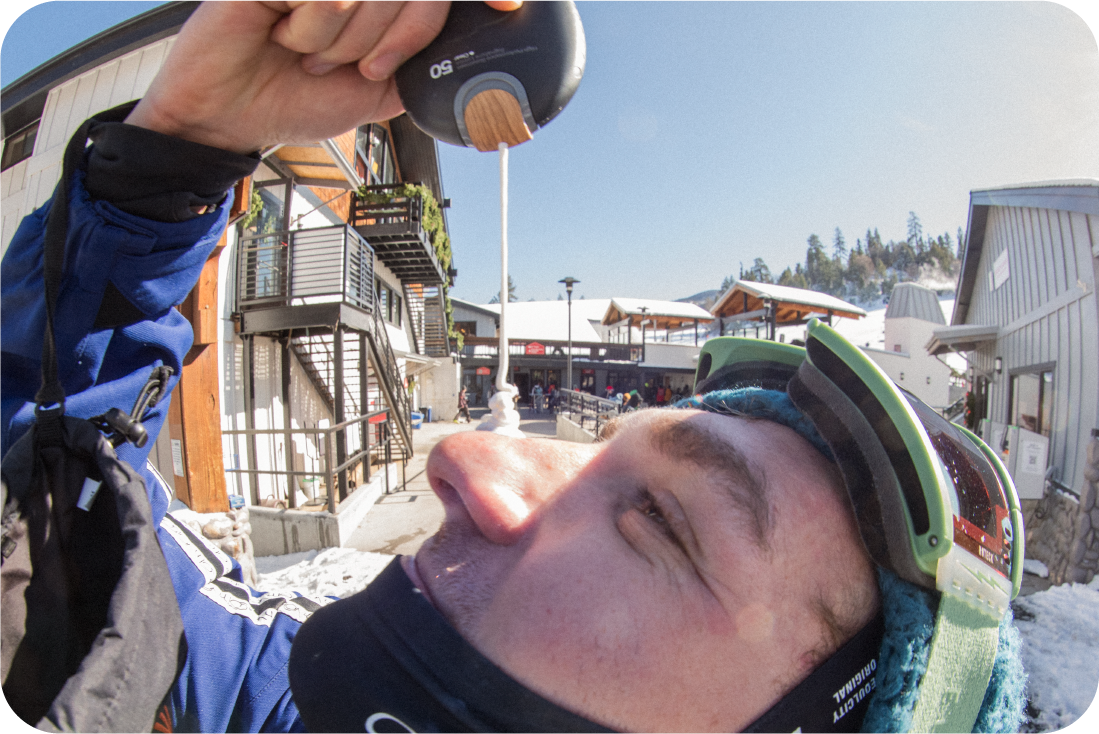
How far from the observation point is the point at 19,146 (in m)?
2.33

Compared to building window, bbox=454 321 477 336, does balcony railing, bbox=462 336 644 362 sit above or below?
below

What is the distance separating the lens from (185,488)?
150 inches

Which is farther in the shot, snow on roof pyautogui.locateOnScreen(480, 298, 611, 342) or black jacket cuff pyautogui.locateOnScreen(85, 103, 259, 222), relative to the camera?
snow on roof pyautogui.locateOnScreen(480, 298, 611, 342)

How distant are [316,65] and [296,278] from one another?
6733 mm

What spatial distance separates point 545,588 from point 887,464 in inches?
28.6

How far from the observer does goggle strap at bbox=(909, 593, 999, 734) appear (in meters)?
0.74

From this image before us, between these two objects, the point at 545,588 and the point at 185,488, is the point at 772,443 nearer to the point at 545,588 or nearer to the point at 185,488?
the point at 545,588

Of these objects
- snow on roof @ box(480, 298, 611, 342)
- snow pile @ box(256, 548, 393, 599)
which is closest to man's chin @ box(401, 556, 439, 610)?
snow pile @ box(256, 548, 393, 599)

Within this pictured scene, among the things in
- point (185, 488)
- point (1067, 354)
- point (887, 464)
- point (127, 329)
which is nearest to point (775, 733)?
point (887, 464)

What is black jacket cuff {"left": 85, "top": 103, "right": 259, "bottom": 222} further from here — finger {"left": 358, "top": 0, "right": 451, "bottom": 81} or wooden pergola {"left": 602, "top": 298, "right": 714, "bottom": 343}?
wooden pergola {"left": 602, "top": 298, "right": 714, "bottom": 343}

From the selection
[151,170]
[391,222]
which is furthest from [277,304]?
[151,170]

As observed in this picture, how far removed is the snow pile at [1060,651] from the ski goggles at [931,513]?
3.62 meters

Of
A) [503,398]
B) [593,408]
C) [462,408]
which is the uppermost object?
[503,398]

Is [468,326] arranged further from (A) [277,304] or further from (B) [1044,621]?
(B) [1044,621]
